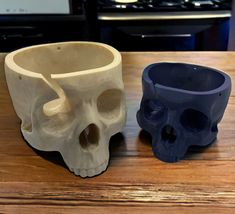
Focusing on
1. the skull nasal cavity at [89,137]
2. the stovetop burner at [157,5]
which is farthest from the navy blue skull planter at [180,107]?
the stovetop burner at [157,5]

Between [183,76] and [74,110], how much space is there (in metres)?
0.23

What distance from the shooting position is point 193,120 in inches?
25.9

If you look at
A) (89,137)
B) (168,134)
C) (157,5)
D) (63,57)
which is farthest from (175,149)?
(157,5)

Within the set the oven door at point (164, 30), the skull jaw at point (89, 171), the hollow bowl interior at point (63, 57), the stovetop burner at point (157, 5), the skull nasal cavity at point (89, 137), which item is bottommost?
the oven door at point (164, 30)

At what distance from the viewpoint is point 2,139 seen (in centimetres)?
71

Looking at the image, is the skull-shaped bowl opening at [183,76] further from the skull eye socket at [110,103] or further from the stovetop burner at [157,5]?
the stovetop burner at [157,5]

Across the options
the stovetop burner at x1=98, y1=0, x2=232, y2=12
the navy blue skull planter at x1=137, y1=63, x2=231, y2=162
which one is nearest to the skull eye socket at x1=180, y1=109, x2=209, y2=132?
the navy blue skull planter at x1=137, y1=63, x2=231, y2=162

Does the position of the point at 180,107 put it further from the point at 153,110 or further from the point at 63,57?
the point at 63,57

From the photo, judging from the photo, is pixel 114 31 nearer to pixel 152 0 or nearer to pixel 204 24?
pixel 152 0

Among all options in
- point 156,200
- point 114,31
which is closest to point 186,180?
point 156,200

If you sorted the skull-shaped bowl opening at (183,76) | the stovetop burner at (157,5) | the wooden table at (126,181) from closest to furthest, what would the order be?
the wooden table at (126,181)
the skull-shaped bowl opening at (183,76)
the stovetop burner at (157,5)

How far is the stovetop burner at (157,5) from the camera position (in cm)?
182

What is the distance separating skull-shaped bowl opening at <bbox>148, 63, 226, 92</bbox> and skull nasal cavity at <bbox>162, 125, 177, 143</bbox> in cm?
9

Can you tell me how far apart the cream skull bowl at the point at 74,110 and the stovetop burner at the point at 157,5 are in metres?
1.20
